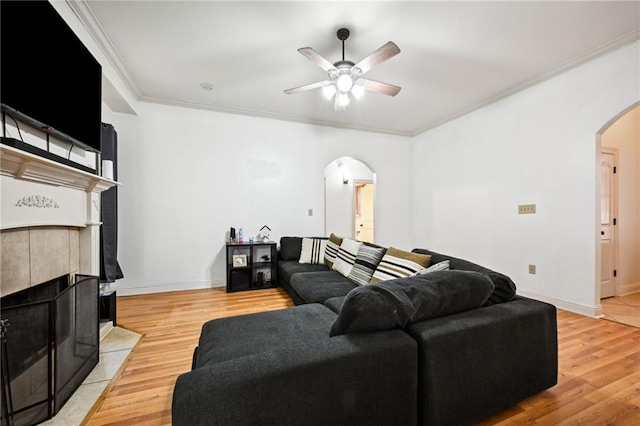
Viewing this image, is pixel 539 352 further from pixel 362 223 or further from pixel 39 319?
pixel 362 223

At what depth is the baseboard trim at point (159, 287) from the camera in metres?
3.67

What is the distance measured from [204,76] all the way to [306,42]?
55.6 inches

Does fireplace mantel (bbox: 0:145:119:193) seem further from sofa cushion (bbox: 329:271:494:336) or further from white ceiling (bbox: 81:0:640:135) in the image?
sofa cushion (bbox: 329:271:494:336)

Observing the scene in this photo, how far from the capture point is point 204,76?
127 inches

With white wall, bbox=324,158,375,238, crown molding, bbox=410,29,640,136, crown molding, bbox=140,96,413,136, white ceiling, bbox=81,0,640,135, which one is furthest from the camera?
white wall, bbox=324,158,375,238

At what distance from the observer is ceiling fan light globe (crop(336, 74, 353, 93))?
2418 millimetres

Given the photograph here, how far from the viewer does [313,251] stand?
388cm

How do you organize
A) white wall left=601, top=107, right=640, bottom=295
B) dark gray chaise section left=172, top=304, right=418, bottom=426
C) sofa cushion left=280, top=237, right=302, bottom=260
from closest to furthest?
dark gray chaise section left=172, top=304, right=418, bottom=426, white wall left=601, top=107, right=640, bottom=295, sofa cushion left=280, top=237, right=302, bottom=260

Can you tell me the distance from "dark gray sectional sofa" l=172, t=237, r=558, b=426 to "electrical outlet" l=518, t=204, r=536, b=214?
235 centimetres

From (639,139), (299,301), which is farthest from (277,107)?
(639,139)

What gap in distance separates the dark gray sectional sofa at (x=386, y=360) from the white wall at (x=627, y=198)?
3.51 m

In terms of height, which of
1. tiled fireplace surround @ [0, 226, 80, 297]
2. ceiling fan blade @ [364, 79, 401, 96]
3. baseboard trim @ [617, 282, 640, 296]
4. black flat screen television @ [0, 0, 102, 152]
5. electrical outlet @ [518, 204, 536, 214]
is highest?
ceiling fan blade @ [364, 79, 401, 96]

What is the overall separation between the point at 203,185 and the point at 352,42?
281 cm

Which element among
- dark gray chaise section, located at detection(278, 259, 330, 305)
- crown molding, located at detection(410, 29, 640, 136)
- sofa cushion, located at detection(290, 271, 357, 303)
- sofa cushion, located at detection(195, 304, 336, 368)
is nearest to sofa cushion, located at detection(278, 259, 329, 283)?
dark gray chaise section, located at detection(278, 259, 330, 305)
